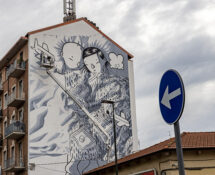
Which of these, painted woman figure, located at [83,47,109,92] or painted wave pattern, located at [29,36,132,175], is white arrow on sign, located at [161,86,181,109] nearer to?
painted wave pattern, located at [29,36,132,175]

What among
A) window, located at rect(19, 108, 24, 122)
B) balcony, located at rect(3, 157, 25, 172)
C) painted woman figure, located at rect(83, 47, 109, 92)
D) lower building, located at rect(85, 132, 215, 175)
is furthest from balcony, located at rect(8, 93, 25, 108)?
lower building, located at rect(85, 132, 215, 175)

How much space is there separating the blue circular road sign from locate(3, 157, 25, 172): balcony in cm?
3220

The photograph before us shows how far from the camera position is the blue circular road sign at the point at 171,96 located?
4.66 m

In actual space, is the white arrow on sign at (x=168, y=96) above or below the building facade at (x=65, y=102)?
below

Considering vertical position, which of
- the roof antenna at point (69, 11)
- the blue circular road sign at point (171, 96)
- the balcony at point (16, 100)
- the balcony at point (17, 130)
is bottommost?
the blue circular road sign at point (171, 96)

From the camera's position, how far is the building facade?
36094 millimetres

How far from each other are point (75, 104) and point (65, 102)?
101cm

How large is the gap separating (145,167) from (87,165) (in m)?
17.5

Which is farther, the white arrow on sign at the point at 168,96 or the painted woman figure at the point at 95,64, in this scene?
the painted woman figure at the point at 95,64

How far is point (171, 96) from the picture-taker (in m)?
4.88

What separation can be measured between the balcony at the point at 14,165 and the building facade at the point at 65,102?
3.7 inches

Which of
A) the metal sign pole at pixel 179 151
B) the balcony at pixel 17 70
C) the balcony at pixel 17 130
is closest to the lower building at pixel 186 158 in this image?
the metal sign pole at pixel 179 151

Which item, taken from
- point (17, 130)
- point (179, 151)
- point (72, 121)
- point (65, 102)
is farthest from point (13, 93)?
point (179, 151)

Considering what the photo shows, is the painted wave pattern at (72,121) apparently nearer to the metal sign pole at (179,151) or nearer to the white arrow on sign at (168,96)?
the white arrow on sign at (168,96)
